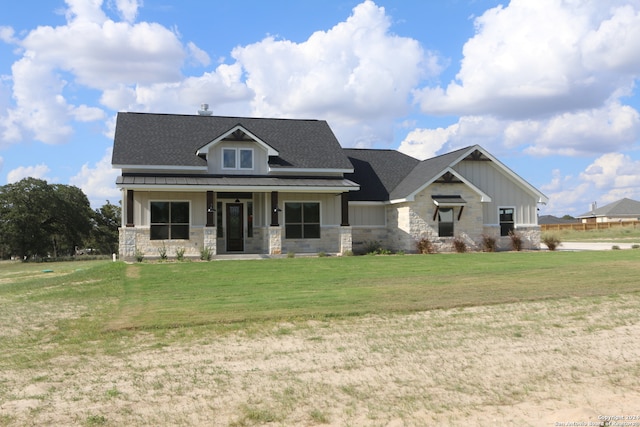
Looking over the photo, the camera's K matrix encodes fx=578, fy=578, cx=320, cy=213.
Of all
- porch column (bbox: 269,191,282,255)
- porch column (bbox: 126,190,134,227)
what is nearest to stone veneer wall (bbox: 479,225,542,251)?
porch column (bbox: 269,191,282,255)

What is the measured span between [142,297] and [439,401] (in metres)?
8.73

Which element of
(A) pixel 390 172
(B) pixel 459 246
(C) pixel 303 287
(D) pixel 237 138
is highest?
(D) pixel 237 138

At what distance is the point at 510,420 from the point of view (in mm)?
5203

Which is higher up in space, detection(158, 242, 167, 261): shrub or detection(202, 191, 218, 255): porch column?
detection(202, 191, 218, 255): porch column

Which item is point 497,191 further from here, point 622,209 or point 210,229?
point 622,209

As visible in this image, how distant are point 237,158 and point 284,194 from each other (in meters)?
2.73

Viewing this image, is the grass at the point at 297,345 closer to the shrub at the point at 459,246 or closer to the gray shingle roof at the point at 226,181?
the gray shingle roof at the point at 226,181

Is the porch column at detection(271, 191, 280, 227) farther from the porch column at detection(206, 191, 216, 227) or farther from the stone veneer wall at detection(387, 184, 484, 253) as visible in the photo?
the stone veneer wall at detection(387, 184, 484, 253)

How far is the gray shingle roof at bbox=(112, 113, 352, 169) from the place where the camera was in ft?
85.4

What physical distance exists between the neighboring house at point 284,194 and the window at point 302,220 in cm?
5

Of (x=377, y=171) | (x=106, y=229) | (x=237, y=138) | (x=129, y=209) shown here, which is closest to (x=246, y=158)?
(x=237, y=138)

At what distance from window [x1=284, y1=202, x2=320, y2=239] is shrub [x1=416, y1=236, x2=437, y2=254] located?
15.5 ft

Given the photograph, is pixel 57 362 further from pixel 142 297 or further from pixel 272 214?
pixel 272 214

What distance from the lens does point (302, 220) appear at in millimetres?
27125
